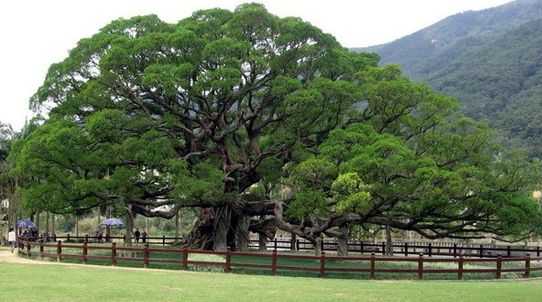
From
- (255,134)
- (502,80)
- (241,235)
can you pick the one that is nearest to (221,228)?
(241,235)

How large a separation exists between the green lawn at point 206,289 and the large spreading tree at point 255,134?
21.4 feet

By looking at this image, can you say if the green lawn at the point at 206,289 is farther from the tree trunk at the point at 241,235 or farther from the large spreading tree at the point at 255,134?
the tree trunk at the point at 241,235

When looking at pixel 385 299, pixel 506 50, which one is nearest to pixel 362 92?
pixel 385 299

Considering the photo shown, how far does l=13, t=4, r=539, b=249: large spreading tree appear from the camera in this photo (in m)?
26.0

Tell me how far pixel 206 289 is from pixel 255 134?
52.9 ft

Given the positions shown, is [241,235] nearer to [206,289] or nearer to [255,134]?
[255,134]

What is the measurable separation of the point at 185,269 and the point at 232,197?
683 cm

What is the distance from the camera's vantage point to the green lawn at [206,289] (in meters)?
14.2

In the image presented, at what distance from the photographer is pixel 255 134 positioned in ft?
103

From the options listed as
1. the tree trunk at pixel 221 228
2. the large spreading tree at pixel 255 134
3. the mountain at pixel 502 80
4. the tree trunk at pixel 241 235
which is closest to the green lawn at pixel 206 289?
the large spreading tree at pixel 255 134

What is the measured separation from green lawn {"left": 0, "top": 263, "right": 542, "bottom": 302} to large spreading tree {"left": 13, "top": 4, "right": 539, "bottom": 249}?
6531mm

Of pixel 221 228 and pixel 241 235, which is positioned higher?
pixel 221 228

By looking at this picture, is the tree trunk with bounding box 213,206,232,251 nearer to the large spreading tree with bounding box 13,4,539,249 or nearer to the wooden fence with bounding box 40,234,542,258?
the large spreading tree with bounding box 13,4,539,249

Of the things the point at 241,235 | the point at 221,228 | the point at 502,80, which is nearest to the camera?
the point at 221,228
